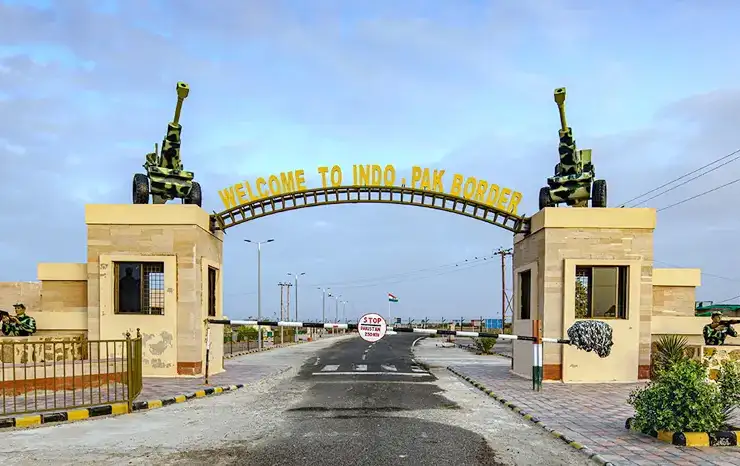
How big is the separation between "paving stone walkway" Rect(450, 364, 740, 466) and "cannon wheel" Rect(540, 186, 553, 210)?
6.17 metres

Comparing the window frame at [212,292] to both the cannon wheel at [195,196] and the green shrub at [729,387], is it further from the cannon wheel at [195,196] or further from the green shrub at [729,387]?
the green shrub at [729,387]

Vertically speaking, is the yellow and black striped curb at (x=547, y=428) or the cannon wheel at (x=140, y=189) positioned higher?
the cannon wheel at (x=140, y=189)

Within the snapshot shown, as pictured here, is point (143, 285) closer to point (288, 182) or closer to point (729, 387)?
point (288, 182)

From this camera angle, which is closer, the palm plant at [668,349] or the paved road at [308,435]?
the paved road at [308,435]

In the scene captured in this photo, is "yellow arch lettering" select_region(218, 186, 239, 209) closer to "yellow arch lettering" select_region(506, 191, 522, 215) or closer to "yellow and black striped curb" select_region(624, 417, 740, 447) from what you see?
"yellow arch lettering" select_region(506, 191, 522, 215)

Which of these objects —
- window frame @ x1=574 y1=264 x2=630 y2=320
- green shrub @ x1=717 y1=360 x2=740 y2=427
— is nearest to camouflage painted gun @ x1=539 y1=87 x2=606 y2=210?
window frame @ x1=574 y1=264 x2=630 y2=320

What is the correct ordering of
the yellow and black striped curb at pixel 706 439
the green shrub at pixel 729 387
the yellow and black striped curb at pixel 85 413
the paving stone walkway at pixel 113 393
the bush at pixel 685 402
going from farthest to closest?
1. the paving stone walkway at pixel 113 393
2. the yellow and black striped curb at pixel 85 413
3. the green shrub at pixel 729 387
4. the bush at pixel 685 402
5. the yellow and black striped curb at pixel 706 439

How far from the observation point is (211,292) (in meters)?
22.7

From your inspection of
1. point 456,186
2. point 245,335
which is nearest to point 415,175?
point 456,186

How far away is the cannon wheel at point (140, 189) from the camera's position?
20172mm

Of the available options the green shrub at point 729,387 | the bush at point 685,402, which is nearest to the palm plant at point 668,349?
the green shrub at point 729,387

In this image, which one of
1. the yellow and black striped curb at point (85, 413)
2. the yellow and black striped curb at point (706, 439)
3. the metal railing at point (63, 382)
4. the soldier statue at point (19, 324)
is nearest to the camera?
the yellow and black striped curb at point (706, 439)

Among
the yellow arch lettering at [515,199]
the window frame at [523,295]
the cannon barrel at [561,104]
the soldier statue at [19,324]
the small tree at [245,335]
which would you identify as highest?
the cannon barrel at [561,104]

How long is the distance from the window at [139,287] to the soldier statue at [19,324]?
293 centimetres
